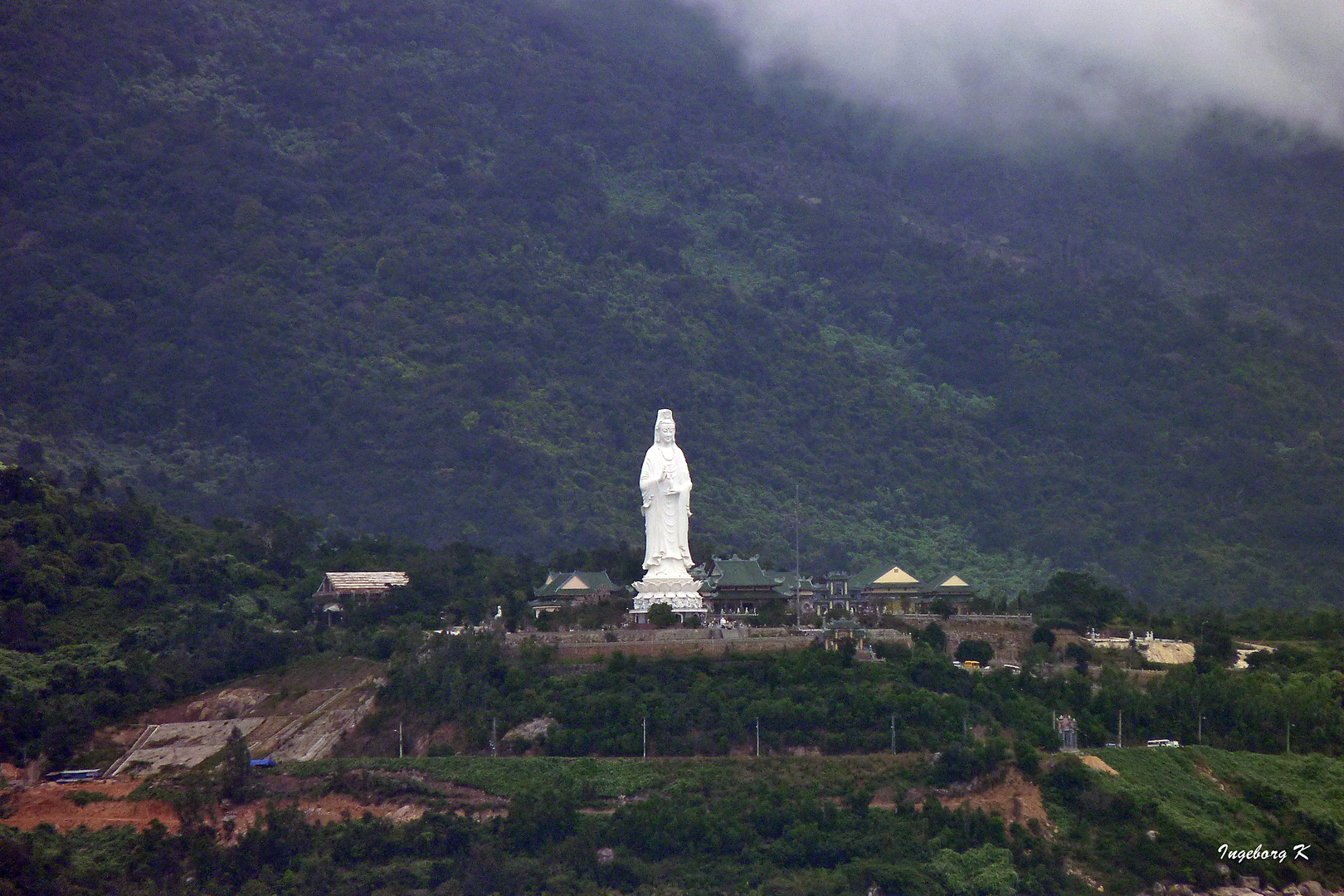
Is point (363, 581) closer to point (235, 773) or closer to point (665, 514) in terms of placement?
point (665, 514)

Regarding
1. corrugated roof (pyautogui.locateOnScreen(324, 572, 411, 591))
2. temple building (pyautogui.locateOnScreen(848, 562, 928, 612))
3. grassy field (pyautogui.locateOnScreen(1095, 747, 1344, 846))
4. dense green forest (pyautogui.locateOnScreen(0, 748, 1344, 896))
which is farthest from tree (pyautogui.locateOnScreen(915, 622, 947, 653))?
corrugated roof (pyautogui.locateOnScreen(324, 572, 411, 591))

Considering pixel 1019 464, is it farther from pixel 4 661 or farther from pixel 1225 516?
pixel 4 661

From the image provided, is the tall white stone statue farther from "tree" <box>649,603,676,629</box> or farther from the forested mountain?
the forested mountain

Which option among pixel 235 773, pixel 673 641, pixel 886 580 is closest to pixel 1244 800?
pixel 673 641

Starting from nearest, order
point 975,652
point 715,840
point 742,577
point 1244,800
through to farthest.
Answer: point 715,840 → point 1244,800 → point 975,652 → point 742,577

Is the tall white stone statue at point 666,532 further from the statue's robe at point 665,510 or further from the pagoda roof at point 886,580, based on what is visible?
the pagoda roof at point 886,580

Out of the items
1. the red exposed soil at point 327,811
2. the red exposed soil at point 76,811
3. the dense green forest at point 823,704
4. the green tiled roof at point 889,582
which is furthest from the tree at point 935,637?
the red exposed soil at point 76,811
